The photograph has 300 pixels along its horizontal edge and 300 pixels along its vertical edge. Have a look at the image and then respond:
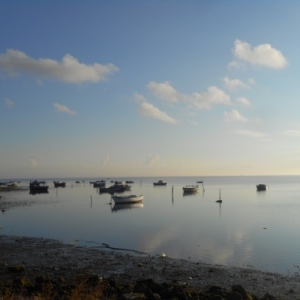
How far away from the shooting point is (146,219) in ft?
150

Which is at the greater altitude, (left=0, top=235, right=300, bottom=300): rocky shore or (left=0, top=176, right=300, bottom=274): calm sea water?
(left=0, top=235, right=300, bottom=300): rocky shore

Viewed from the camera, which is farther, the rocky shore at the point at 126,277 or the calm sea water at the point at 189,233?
the calm sea water at the point at 189,233

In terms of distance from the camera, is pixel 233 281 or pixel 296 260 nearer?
pixel 233 281

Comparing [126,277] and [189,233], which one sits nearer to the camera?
[126,277]

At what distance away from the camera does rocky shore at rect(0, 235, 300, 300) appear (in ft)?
46.1

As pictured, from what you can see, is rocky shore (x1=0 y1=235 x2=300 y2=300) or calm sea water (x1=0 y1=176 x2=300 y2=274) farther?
calm sea water (x1=0 y1=176 x2=300 y2=274)

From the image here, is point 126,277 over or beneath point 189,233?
over

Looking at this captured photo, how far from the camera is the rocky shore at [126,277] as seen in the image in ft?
46.1

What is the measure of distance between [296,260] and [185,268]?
8075 millimetres

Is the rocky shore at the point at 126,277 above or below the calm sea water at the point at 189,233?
above

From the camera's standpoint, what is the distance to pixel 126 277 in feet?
58.6

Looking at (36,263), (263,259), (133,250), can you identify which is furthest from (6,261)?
(263,259)

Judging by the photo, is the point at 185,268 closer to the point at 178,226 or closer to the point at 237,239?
the point at 237,239

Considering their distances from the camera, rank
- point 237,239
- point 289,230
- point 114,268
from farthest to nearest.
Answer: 1. point 289,230
2. point 237,239
3. point 114,268
